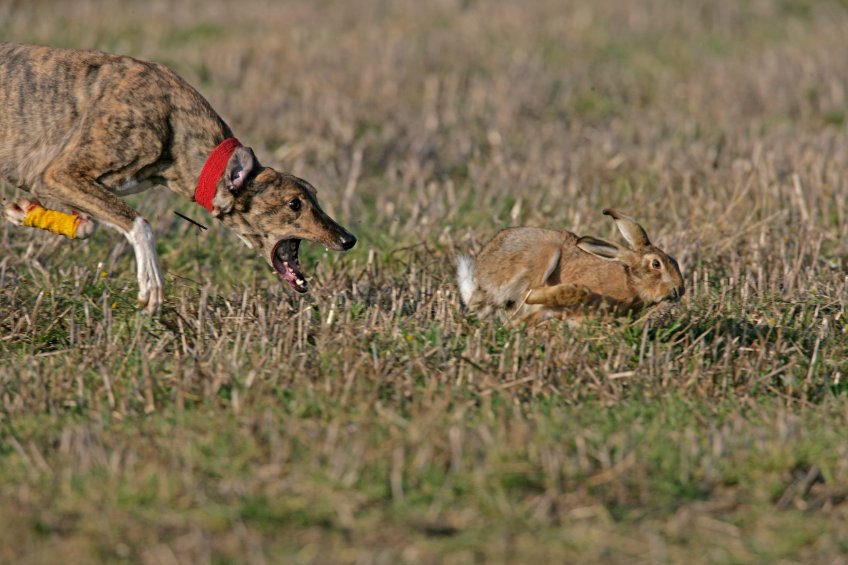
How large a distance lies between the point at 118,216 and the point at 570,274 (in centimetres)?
224

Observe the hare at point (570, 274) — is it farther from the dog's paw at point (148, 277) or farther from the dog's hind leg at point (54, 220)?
the dog's hind leg at point (54, 220)

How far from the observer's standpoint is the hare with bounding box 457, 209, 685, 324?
6.07 metres

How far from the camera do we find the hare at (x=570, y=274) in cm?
607

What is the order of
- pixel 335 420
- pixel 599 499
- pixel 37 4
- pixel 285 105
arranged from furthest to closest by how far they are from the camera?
pixel 37 4
pixel 285 105
pixel 335 420
pixel 599 499

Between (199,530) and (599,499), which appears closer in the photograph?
(199,530)

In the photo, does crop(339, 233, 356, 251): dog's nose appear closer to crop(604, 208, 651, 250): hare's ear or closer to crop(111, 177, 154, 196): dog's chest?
crop(111, 177, 154, 196): dog's chest

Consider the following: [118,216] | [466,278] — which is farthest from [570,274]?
[118,216]

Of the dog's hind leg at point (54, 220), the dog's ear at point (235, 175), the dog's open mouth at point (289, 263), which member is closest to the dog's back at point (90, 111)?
the dog's hind leg at point (54, 220)

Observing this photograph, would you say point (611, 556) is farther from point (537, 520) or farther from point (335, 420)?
point (335, 420)

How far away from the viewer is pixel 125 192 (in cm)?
655

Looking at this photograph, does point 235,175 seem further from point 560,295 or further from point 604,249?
point 604,249

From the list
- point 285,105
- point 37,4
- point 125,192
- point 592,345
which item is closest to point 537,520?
point 592,345

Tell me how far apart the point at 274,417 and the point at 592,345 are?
162cm

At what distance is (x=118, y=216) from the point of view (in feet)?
20.3
